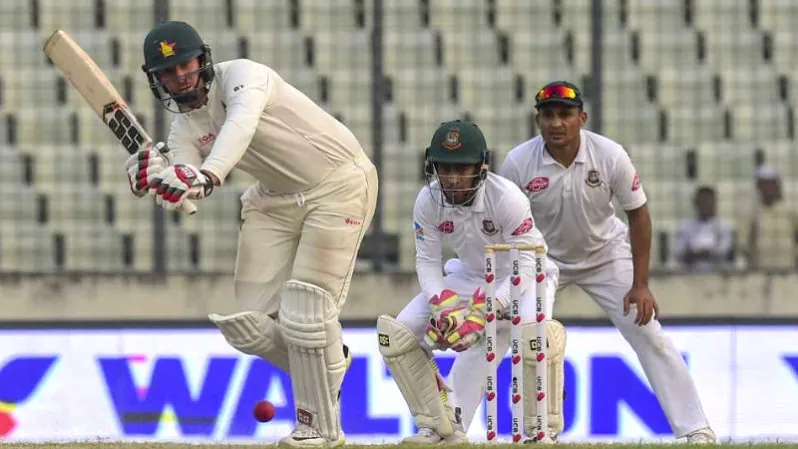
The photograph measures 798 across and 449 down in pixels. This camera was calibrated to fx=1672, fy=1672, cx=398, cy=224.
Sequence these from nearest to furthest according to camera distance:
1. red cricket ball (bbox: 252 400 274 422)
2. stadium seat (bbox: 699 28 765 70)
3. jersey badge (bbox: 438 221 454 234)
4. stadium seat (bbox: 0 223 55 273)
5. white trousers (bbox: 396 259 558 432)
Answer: red cricket ball (bbox: 252 400 274 422), white trousers (bbox: 396 259 558 432), jersey badge (bbox: 438 221 454 234), stadium seat (bbox: 0 223 55 273), stadium seat (bbox: 699 28 765 70)

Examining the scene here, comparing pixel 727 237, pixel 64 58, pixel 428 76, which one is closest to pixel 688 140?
pixel 727 237

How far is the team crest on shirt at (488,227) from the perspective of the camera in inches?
283

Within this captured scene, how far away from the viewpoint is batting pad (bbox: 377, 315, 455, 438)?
6.97 m

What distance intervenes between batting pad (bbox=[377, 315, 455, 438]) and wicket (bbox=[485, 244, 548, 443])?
0.34 m

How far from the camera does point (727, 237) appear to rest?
37.6ft

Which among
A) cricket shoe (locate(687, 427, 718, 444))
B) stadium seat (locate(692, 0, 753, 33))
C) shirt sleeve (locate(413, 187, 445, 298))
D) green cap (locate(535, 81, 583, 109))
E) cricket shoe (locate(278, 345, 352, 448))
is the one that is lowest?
cricket shoe (locate(687, 427, 718, 444))

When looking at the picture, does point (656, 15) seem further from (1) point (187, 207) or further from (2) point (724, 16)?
(1) point (187, 207)

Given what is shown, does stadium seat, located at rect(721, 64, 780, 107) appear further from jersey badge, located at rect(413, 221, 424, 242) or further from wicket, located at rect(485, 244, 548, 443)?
wicket, located at rect(485, 244, 548, 443)

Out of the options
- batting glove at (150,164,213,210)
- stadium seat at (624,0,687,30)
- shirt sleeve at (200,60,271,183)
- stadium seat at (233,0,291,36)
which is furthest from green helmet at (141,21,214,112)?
stadium seat at (624,0,687,30)

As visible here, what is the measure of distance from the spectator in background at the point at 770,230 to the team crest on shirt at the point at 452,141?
5127 mm

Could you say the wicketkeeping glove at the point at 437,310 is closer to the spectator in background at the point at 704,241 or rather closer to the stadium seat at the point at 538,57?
the spectator in background at the point at 704,241

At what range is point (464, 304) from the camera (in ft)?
23.4

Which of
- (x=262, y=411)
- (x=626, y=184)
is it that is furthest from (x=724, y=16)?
(x=262, y=411)

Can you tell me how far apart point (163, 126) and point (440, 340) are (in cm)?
507
